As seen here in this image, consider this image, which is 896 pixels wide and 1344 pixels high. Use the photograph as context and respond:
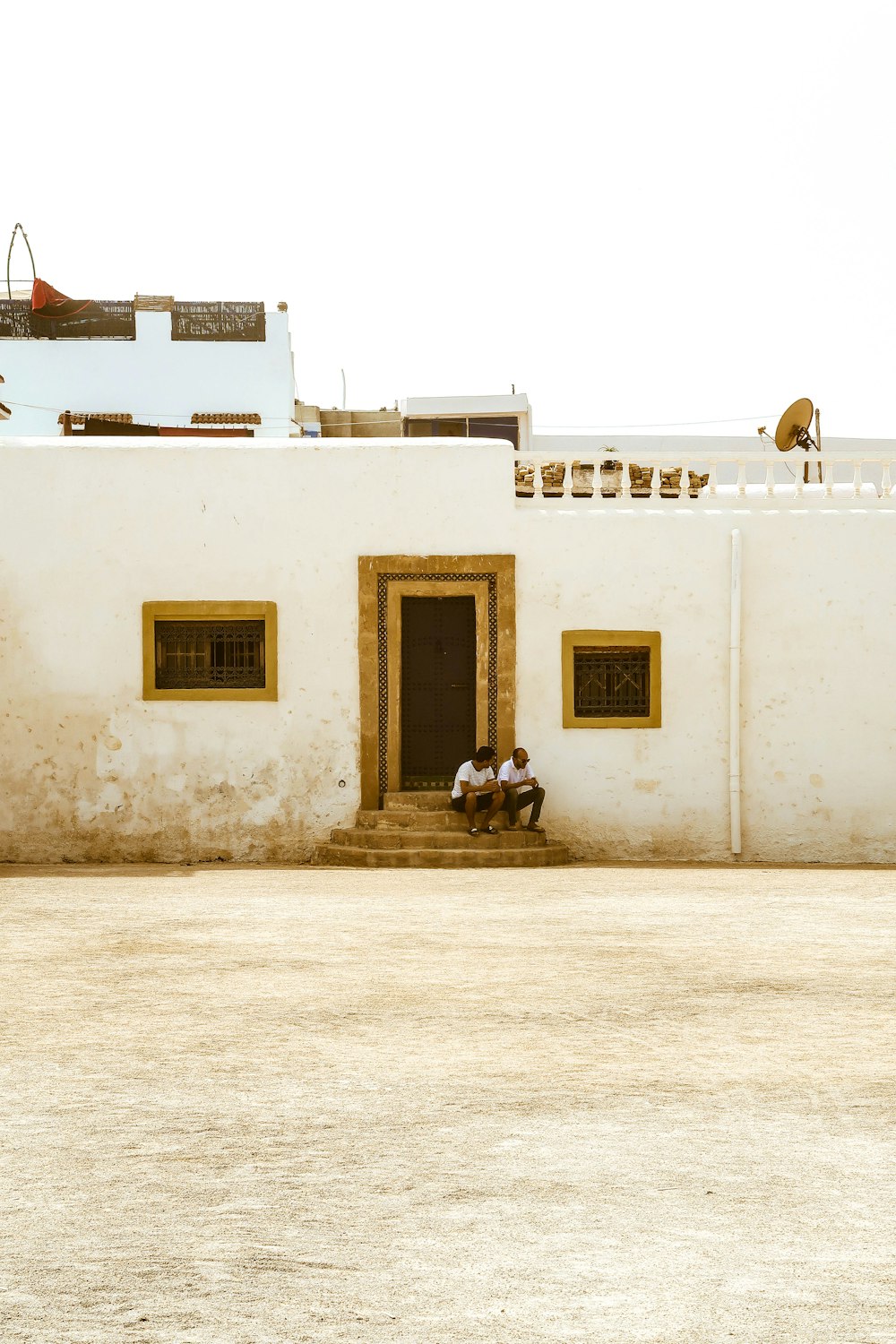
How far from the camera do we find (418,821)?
12.2m

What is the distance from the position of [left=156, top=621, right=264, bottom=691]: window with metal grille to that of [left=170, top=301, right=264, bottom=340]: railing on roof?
10.3m

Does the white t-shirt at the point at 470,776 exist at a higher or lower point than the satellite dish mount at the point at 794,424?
lower

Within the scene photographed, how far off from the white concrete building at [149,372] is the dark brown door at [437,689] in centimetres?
965

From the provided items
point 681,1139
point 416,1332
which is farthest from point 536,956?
point 416,1332

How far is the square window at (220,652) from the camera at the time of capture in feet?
41.0

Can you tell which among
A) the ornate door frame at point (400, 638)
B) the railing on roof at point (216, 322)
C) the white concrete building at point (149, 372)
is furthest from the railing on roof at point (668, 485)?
the railing on roof at point (216, 322)

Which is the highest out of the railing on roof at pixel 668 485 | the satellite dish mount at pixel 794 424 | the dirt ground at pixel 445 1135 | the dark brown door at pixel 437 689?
the satellite dish mount at pixel 794 424

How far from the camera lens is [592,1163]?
3986mm

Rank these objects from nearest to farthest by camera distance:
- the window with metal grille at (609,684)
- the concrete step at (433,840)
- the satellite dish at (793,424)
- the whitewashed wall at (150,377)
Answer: the concrete step at (433,840)
the window with metal grille at (609,684)
the satellite dish at (793,424)
the whitewashed wall at (150,377)

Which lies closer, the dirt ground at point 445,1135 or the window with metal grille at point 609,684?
the dirt ground at point 445,1135

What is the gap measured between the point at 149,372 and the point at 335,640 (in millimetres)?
10535

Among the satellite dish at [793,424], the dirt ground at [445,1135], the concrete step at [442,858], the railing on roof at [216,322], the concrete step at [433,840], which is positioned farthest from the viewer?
the railing on roof at [216,322]

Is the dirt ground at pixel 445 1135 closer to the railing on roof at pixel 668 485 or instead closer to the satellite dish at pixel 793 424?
the railing on roof at pixel 668 485

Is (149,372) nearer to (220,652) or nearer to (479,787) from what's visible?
(220,652)
